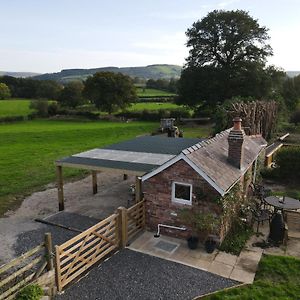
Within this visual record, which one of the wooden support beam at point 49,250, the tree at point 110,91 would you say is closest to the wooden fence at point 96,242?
the wooden support beam at point 49,250

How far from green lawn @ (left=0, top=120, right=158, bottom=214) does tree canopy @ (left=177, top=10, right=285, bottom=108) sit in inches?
389

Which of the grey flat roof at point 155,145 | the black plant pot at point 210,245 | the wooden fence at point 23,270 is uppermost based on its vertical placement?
the grey flat roof at point 155,145

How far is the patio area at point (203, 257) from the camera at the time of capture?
986 centimetres

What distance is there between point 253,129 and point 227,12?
26.5m

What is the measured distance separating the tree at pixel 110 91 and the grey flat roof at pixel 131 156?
1633 inches

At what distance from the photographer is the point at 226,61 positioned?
48281 mm

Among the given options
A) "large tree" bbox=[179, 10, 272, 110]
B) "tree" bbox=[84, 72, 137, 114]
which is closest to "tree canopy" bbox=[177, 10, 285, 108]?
"large tree" bbox=[179, 10, 272, 110]

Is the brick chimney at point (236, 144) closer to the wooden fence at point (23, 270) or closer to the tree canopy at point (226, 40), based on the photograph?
the wooden fence at point (23, 270)

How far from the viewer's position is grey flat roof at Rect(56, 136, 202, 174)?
13.6 meters

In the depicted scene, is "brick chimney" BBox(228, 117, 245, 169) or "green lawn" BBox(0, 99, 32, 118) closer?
"brick chimney" BBox(228, 117, 245, 169)

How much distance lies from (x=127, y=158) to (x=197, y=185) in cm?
467

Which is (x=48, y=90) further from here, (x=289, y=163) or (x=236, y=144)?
(x=236, y=144)

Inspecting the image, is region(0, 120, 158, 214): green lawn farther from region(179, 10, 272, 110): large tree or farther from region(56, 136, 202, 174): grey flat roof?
region(179, 10, 272, 110): large tree

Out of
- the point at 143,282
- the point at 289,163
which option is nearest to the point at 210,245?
the point at 143,282
